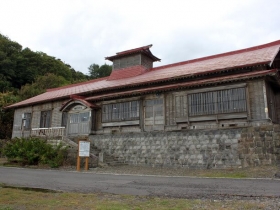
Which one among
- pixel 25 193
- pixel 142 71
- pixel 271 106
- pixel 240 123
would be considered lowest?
pixel 25 193

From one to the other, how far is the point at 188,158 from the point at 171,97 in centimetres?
407

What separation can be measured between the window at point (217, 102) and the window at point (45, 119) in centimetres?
1412

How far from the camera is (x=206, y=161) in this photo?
1420cm

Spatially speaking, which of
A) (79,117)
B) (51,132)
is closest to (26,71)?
(51,132)

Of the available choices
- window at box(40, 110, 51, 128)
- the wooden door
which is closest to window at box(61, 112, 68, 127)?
the wooden door

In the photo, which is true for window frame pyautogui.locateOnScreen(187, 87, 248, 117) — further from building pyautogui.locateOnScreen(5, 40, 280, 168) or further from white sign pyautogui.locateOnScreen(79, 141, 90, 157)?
white sign pyautogui.locateOnScreen(79, 141, 90, 157)

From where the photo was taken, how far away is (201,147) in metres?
14.5

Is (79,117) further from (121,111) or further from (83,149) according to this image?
(83,149)

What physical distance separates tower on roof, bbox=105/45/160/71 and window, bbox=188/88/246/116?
936 centimetres

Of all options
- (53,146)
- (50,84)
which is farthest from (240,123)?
(50,84)

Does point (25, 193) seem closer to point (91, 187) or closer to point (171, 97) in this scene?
point (91, 187)

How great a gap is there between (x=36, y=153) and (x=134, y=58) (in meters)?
12.1

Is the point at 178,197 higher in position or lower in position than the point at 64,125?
lower

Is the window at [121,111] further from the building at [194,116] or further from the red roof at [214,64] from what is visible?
the red roof at [214,64]
